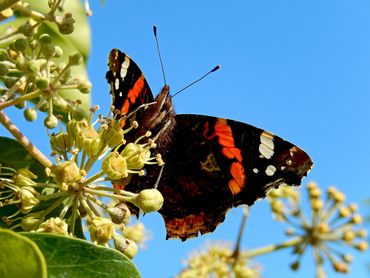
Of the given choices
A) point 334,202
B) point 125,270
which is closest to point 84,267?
point 125,270

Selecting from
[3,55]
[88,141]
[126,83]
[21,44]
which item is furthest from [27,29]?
[126,83]

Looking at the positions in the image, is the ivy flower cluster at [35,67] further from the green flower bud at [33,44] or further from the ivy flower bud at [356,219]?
the ivy flower bud at [356,219]

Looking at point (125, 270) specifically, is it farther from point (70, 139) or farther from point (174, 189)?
point (174, 189)

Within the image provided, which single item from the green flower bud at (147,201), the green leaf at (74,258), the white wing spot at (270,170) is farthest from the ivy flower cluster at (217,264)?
the green leaf at (74,258)

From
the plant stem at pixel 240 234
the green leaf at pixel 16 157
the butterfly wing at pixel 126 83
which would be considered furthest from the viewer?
the plant stem at pixel 240 234

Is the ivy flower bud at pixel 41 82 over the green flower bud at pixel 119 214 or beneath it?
over

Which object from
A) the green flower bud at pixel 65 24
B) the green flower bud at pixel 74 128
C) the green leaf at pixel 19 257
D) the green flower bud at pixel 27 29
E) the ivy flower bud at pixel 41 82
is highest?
the green flower bud at pixel 65 24

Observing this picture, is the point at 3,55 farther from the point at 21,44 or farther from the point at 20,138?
the point at 20,138

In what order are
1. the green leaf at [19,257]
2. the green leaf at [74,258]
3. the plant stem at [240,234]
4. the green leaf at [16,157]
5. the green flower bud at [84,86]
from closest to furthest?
the green leaf at [19,257] < the green leaf at [74,258] < the green flower bud at [84,86] < the green leaf at [16,157] < the plant stem at [240,234]
